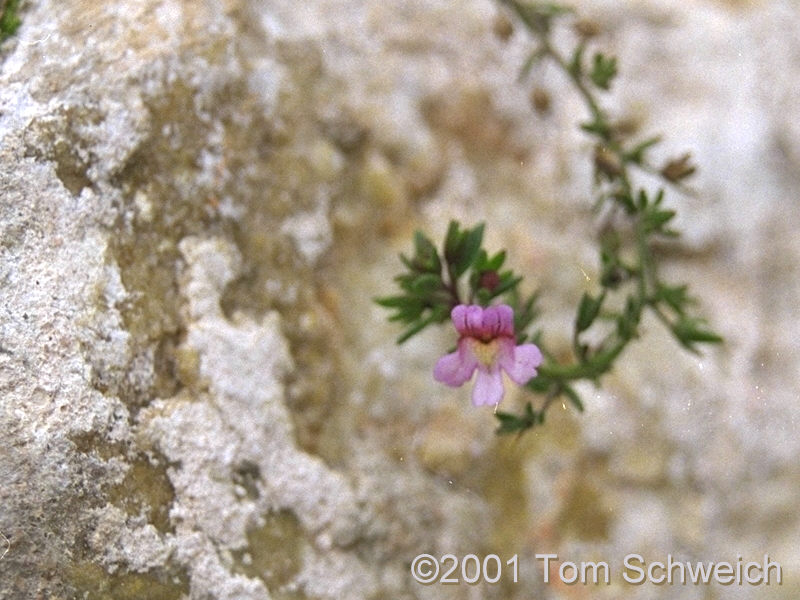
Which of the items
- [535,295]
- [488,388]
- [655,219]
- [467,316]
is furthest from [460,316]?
[655,219]

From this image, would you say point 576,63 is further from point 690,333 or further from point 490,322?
point 490,322

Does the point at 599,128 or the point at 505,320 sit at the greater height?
the point at 505,320

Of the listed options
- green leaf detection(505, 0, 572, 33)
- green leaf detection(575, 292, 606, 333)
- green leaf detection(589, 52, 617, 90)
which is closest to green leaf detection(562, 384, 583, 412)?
green leaf detection(575, 292, 606, 333)

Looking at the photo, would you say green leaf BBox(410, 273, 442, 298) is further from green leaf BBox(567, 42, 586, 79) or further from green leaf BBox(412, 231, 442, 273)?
green leaf BBox(567, 42, 586, 79)

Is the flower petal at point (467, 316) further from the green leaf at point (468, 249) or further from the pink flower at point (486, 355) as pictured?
the green leaf at point (468, 249)

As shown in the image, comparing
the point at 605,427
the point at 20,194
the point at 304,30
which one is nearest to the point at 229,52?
the point at 304,30

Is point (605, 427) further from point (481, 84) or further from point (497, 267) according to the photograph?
point (481, 84)
